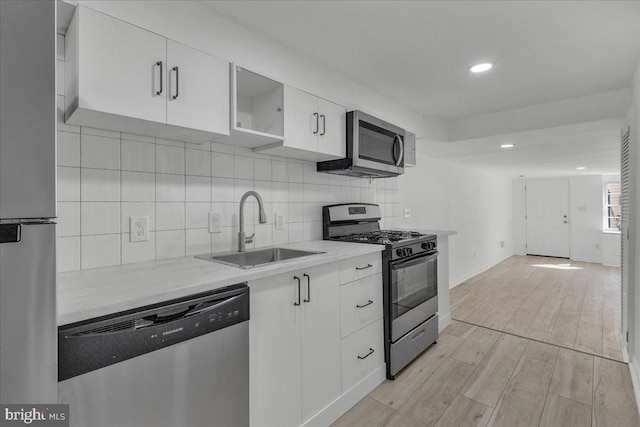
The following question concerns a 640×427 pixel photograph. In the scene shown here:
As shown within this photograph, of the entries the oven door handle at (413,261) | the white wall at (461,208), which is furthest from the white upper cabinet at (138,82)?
the white wall at (461,208)

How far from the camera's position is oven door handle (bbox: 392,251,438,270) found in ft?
7.23

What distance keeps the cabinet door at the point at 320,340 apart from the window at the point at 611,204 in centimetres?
787

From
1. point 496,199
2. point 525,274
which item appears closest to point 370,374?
point 525,274

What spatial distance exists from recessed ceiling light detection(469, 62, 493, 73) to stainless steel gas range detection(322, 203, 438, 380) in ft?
4.41

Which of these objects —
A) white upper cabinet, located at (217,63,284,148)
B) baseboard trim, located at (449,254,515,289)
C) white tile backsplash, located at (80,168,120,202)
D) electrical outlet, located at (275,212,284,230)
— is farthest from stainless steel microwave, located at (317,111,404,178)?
baseboard trim, located at (449,254,515,289)

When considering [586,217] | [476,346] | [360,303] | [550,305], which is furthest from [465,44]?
[586,217]

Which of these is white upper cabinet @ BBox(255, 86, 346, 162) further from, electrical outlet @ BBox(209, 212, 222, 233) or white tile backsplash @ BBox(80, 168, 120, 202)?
white tile backsplash @ BBox(80, 168, 120, 202)

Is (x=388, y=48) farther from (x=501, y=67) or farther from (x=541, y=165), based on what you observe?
(x=541, y=165)

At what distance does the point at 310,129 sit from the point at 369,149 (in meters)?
0.64

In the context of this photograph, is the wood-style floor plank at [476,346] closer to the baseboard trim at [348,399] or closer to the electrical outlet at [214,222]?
the baseboard trim at [348,399]

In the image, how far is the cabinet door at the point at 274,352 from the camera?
1390 millimetres

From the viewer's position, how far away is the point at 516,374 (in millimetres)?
2236

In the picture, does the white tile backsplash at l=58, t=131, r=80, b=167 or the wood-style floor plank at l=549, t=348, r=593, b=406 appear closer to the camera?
the white tile backsplash at l=58, t=131, r=80, b=167

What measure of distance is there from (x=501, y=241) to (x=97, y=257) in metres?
7.61
